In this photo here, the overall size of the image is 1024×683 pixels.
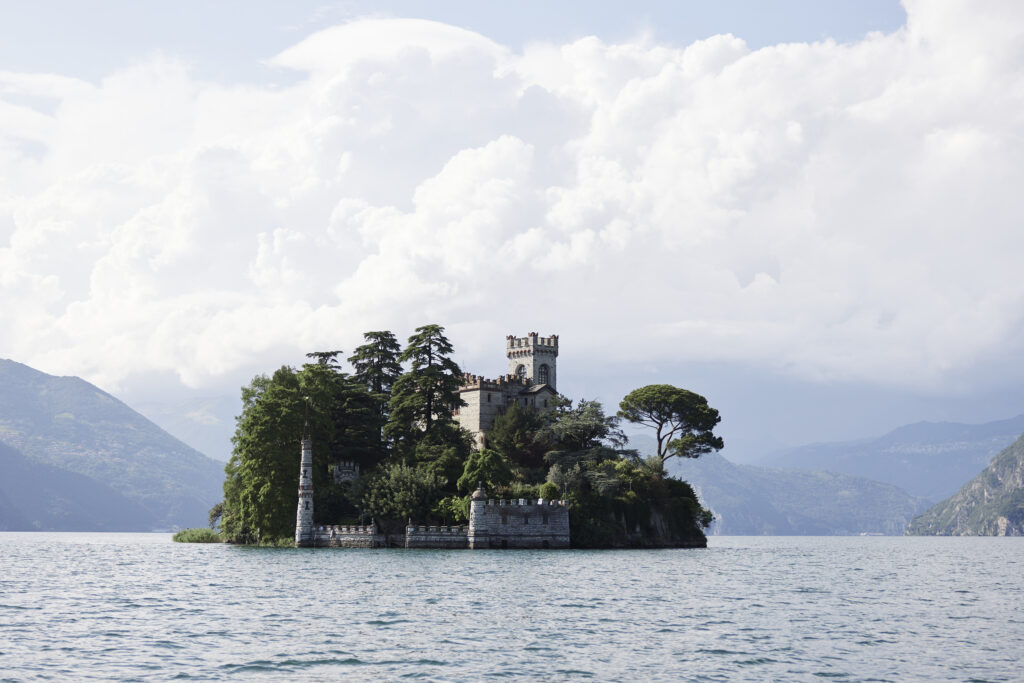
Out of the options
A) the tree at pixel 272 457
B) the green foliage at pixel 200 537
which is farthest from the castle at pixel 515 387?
the green foliage at pixel 200 537

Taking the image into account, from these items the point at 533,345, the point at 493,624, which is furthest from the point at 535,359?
the point at 493,624

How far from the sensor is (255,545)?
90688 millimetres

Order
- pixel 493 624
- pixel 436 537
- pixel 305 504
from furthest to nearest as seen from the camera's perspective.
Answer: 1. pixel 305 504
2. pixel 436 537
3. pixel 493 624

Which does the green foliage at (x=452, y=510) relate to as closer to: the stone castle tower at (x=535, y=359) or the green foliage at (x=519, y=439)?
the green foliage at (x=519, y=439)

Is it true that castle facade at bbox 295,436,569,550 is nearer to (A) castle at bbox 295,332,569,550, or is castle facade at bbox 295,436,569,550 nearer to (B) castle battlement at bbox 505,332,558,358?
(A) castle at bbox 295,332,569,550

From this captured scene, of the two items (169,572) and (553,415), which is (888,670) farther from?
(553,415)

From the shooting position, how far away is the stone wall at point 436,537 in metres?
82.5

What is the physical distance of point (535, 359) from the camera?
112625 millimetres

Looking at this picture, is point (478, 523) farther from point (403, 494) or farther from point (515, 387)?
point (515, 387)

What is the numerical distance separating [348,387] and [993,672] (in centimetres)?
7360

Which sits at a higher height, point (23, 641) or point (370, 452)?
point (370, 452)

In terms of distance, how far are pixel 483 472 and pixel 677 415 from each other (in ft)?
92.2

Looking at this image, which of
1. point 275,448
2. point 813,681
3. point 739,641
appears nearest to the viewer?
point 813,681

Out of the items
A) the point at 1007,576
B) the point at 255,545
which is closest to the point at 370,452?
the point at 255,545
